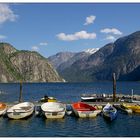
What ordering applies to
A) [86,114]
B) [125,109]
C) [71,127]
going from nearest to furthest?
[71,127], [86,114], [125,109]

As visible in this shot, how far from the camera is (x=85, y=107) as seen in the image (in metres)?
57.2

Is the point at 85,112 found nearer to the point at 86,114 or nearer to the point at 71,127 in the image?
the point at 86,114

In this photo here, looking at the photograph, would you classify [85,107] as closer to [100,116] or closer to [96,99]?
[100,116]

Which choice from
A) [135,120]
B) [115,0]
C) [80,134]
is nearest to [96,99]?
[135,120]

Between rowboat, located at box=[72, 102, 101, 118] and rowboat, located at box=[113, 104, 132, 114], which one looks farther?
rowboat, located at box=[113, 104, 132, 114]

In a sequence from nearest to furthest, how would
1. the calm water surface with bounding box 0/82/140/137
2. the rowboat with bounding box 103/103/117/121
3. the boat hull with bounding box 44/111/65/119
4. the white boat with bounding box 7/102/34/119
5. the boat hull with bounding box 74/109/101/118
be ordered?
the calm water surface with bounding box 0/82/140/137 < the rowboat with bounding box 103/103/117/121 < the white boat with bounding box 7/102/34/119 < the boat hull with bounding box 44/111/65/119 < the boat hull with bounding box 74/109/101/118

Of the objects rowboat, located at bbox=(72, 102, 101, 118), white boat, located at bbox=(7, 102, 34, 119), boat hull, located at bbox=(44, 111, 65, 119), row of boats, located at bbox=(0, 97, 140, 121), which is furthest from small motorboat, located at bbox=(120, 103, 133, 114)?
white boat, located at bbox=(7, 102, 34, 119)

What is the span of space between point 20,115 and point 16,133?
893 centimetres

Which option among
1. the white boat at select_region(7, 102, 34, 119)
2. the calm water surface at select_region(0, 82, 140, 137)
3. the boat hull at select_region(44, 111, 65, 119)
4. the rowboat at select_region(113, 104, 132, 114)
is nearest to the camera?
the calm water surface at select_region(0, 82, 140, 137)

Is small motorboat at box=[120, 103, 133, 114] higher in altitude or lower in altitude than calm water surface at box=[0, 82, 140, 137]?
higher

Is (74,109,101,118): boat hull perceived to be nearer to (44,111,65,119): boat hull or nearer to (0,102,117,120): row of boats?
(0,102,117,120): row of boats

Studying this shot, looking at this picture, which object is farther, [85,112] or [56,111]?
[85,112]

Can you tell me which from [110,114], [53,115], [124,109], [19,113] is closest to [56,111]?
[53,115]

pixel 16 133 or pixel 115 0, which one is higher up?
pixel 115 0
